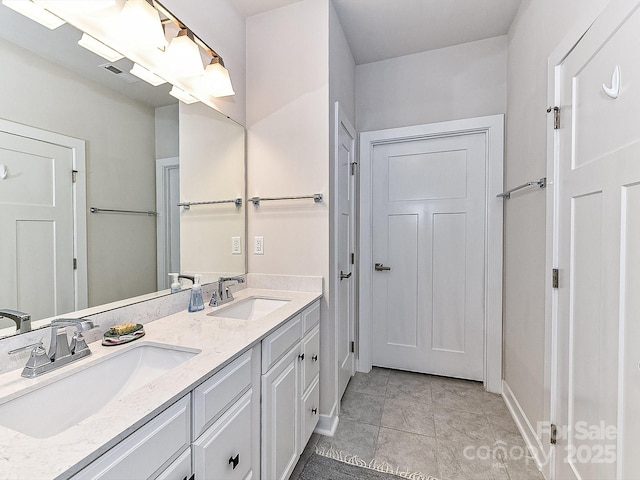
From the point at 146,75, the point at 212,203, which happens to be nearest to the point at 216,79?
the point at 146,75

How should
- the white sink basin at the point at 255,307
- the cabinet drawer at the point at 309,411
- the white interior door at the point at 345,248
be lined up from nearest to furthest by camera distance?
the cabinet drawer at the point at 309,411 → the white sink basin at the point at 255,307 → the white interior door at the point at 345,248

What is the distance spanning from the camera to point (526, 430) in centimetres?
172

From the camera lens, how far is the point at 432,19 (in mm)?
2006

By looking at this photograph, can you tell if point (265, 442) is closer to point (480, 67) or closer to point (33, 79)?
point (33, 79)

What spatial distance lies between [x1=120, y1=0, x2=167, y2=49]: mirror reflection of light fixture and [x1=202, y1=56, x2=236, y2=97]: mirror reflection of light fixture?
29cm

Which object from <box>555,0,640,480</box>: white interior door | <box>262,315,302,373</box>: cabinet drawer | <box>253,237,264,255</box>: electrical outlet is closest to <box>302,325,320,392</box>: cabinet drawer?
Answer: <box>262,315,302,373</box>: cabinet drawer

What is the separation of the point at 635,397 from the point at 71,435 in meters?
1.49

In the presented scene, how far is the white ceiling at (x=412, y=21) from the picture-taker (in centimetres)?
185

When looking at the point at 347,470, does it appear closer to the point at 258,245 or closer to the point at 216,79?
the point at 258,245

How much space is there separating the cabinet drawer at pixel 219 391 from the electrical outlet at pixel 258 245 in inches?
36.9

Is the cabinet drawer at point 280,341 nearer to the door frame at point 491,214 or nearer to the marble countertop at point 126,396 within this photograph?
the marble countertop at point 126,396

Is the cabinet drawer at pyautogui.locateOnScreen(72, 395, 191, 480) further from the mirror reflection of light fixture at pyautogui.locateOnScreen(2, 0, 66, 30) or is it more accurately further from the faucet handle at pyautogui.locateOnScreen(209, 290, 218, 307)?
the mirror reflection of light fixture at pyautogui.locateOnScreen(2, 0, 66, 30)

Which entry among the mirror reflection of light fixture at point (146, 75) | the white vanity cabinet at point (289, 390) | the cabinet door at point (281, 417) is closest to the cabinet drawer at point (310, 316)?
the white vanity cabinet at point (289, 390)

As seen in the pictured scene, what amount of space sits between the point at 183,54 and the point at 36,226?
1.00 metres
